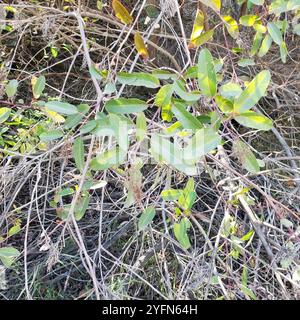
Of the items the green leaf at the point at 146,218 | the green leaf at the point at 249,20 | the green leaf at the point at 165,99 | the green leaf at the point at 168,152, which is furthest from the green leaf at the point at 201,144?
the green leaf at the point at 249,20

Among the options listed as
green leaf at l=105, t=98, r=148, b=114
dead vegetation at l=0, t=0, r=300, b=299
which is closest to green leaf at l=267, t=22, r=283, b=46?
dead vegetation at l=0, t=0, r=300, b=299

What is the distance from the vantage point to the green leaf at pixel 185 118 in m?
0.82

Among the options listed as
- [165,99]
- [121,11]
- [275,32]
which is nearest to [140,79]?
[165,99]

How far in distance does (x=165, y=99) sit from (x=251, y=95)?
172 millimetres

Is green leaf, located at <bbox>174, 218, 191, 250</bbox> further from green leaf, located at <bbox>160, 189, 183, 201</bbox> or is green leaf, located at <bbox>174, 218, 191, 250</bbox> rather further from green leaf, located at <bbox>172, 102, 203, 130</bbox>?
green leaf, located at <bbox>172, 102, 203, 130</bbox>

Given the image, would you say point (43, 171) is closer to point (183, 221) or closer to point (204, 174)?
point (204, 174)

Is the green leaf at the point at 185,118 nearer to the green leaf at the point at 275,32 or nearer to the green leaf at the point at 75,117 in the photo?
the green leaf at the point at 75,117

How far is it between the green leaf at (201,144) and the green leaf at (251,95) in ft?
0.24

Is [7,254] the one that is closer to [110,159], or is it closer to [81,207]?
[81,207]

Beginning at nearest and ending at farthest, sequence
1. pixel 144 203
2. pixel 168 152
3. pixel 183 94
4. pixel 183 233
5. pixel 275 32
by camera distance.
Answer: pixel 168 152
pixel 183 94
pixel 183 233
pixel 275 32
pixel 144 203

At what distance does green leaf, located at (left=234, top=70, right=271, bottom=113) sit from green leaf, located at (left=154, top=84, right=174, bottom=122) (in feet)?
0.45

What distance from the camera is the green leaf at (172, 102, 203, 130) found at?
2.71ft

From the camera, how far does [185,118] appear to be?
836 millimetres
